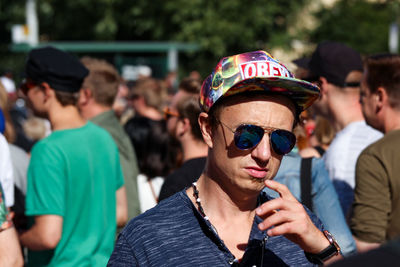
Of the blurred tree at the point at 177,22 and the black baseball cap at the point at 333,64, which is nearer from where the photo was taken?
the black baseball cap at the point at 333,64

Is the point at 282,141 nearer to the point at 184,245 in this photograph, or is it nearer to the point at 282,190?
the point at 282,190

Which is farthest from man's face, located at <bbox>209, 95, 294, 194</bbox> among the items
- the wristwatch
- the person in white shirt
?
the person in white shirt

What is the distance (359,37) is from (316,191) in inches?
1071

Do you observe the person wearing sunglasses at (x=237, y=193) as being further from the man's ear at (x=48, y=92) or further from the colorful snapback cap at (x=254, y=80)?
the man's ear at (x=48, y=92)

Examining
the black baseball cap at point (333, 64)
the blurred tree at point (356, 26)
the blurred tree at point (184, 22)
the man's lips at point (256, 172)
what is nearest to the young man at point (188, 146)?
the black baseball cap at point (333, 64)

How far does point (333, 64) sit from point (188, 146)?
4.10ft

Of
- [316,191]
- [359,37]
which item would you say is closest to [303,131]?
[316,191]

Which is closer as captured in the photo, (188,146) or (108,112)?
(188,146)

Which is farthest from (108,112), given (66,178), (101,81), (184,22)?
(184,22)

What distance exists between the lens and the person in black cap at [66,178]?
357 centimetres

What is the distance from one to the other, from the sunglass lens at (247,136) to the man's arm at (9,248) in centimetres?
126

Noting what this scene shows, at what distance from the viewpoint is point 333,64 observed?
4.46 metres

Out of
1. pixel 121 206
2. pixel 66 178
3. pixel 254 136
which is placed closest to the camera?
pixel 254 136

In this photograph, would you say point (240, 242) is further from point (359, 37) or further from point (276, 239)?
point (359, 37)
